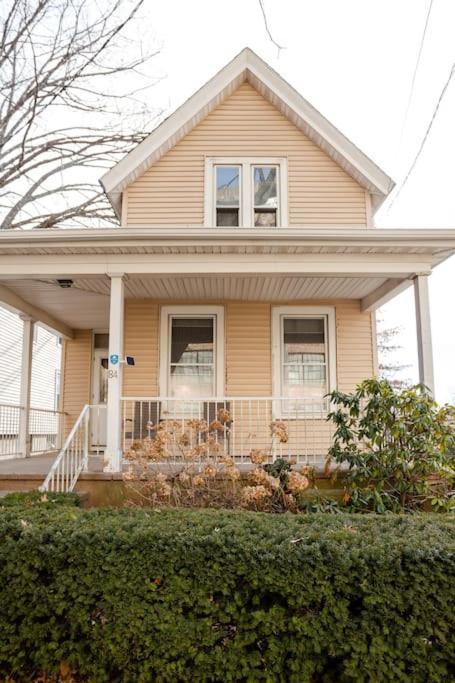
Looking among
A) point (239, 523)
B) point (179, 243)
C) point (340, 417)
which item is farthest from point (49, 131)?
point (239, 523)

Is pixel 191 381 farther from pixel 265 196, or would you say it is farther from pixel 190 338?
pixel 265 196

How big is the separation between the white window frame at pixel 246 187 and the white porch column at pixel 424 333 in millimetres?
2911

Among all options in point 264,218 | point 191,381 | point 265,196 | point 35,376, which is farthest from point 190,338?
point 35,376

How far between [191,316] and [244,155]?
3.00 m

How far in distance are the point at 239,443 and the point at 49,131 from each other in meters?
12.6

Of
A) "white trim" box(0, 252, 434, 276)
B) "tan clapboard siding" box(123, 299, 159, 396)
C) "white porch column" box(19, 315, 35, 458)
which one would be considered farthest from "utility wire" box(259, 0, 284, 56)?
"white porch column" box(19, 315, 35, 458)

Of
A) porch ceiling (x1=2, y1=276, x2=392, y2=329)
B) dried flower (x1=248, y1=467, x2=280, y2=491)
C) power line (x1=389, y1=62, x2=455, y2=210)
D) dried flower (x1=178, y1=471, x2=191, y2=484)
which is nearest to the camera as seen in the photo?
dried flower (x1=248, y1=467, x2=280, y2=491)

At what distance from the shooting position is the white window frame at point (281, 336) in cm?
940

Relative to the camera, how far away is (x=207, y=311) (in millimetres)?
9555

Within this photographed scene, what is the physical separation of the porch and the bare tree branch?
768 centimetres

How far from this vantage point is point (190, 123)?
9.64 meters

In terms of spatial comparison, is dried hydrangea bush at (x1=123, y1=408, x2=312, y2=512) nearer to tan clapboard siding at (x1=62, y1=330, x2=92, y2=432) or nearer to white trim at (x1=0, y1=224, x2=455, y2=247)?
white trim at (x1=0, y1=224, x2=455, y2=247)

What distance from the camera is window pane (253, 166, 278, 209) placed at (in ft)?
31.5

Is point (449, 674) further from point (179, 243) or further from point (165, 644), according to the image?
point (179, 243)
